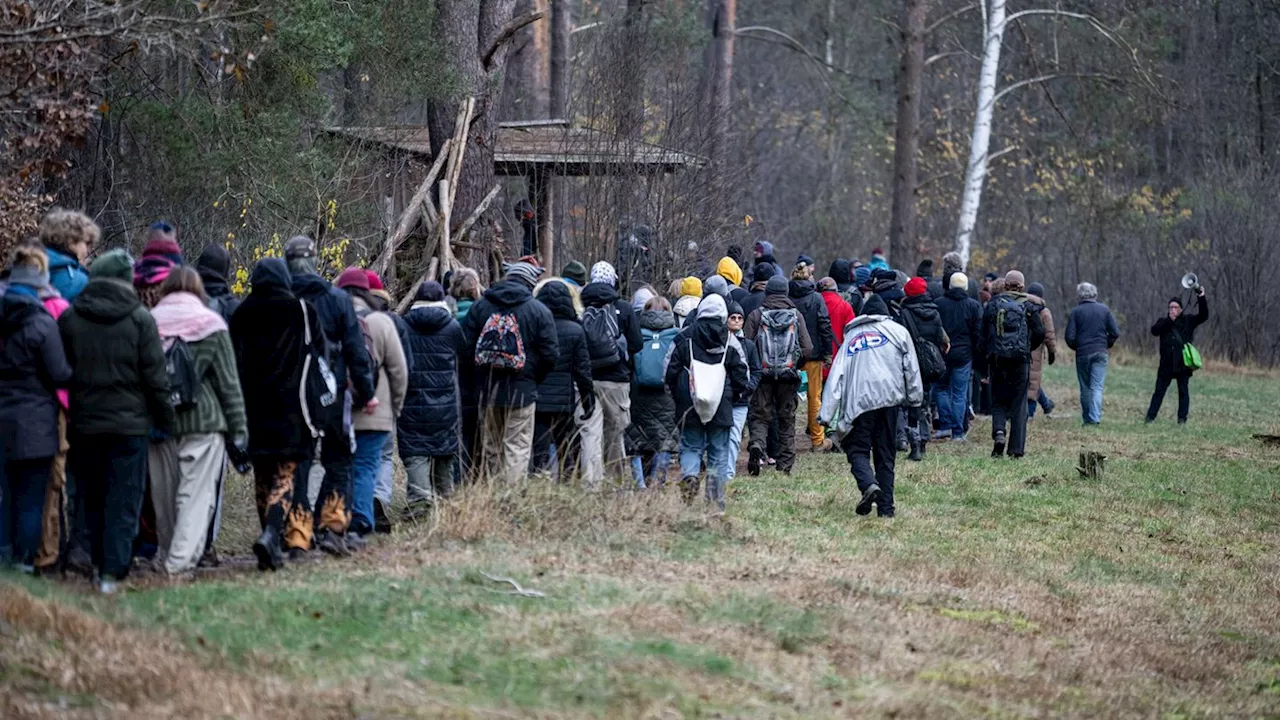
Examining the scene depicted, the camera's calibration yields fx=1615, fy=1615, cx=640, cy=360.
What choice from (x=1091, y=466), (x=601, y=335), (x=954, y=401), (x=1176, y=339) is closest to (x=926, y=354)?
(x=1091, y=466)

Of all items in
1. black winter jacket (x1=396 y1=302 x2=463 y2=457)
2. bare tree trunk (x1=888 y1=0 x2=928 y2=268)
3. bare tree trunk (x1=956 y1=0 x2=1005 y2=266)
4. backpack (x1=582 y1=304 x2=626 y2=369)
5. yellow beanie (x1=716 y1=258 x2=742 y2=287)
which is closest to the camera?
black winter jacket (x1=396 y1=302 x2=463 y2=457)

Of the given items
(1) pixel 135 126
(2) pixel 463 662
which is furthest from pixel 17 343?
(1) pixel 135 126

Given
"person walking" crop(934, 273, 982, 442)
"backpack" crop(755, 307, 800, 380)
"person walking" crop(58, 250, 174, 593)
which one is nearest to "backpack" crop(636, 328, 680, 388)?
"backpack" crop(755, 307, 800, 380)

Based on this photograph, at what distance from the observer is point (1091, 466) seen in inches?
671

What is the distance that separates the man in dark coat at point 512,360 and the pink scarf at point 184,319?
3.12 metres

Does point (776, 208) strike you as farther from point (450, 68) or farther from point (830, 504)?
point (830, 504)

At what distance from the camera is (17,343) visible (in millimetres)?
8922

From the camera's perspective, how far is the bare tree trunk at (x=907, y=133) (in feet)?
106

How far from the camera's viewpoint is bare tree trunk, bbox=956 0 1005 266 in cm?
3369

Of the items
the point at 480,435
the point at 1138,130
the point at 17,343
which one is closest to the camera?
the point at 17,343

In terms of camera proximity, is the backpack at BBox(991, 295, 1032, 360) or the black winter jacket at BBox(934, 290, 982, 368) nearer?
the backpack at BBox(991, 295, 1032, 360)

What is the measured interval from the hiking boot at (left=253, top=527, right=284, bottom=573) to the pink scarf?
49.6 inches

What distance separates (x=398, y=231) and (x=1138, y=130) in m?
31.3

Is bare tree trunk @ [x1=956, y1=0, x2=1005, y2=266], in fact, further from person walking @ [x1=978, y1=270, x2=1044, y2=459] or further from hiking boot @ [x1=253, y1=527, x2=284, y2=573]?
hiking boot @ [x1=253, y1=527, x2=284, y2=573]
